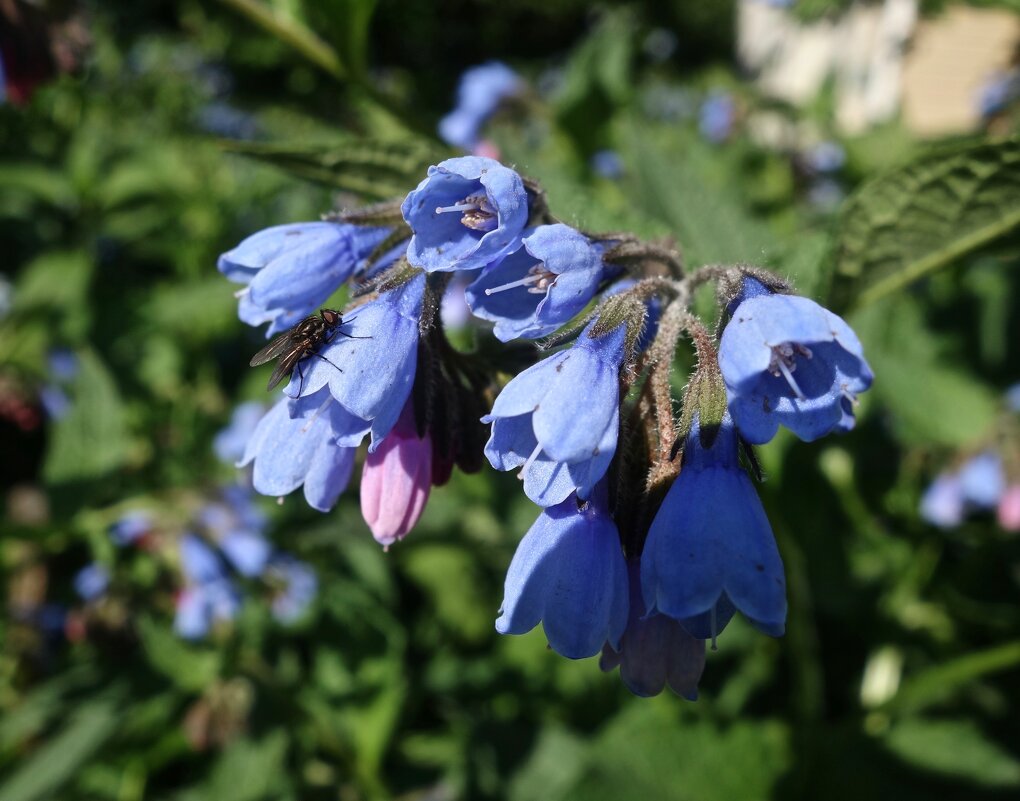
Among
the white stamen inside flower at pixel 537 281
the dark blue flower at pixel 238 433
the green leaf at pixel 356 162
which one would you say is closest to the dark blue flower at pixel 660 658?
the white stamen inside flower at pixel 537 281

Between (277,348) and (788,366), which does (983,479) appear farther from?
(277,348)

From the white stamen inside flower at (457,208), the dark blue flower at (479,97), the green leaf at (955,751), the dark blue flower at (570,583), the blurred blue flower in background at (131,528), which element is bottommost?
the blurred blue flower in background at (131,528)

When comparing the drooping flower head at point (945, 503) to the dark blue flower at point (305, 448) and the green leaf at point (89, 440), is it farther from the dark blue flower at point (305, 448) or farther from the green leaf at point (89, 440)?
the green leaf at point (89, 440)

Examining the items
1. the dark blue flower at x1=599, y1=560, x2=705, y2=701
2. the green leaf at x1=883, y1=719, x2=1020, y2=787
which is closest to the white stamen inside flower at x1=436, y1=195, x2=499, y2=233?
the dark blue flower at x1=599, y1=560, x2=705, y2=701

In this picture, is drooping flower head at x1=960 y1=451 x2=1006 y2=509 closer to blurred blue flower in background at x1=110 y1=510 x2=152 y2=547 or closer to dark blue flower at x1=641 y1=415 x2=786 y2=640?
dark blue flower at x1=641 y1=415 x2=786 y2=640

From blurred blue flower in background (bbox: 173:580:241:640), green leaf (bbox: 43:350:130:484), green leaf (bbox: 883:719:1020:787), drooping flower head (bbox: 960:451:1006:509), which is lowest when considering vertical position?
blurred blue flower in background (bbox: 173:580:241:640)
